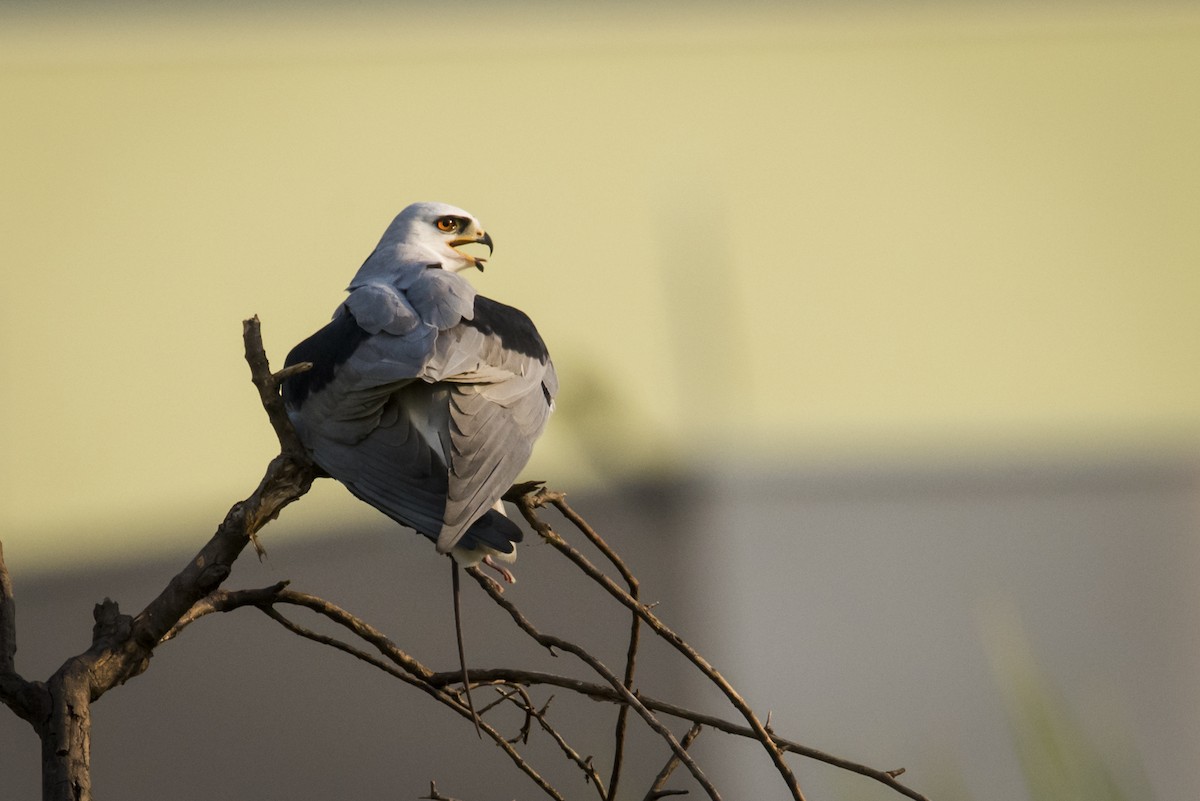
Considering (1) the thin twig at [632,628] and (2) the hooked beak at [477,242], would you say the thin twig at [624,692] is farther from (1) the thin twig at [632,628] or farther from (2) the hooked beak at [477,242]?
(2) the hooked beak at [477,242]

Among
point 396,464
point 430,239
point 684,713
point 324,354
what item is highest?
point 430,239

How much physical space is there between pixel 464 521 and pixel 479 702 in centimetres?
230

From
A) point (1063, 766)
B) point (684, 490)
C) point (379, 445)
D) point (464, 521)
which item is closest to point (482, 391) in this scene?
point (379, 445)

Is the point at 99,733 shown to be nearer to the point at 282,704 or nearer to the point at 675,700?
the point at 282,704

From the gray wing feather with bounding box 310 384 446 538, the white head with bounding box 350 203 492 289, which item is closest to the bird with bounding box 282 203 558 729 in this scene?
the gray wing feather with bounding box 310 384 446 538

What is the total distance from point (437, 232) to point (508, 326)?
60 cm

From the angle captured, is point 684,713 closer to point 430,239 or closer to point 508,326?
point 508,326

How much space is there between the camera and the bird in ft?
5.09

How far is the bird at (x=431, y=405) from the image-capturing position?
155 centimetres

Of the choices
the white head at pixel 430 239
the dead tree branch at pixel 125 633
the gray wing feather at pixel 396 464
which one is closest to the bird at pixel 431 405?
the gray wing feather at pixel 396 464

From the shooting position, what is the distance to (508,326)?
1876mm

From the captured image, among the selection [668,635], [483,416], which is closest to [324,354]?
[483,416]

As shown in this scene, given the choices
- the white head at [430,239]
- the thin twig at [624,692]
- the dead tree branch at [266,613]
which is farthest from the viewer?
the white head at [430,239]

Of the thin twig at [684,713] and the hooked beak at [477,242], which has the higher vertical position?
the hooked beak at [477,242]
